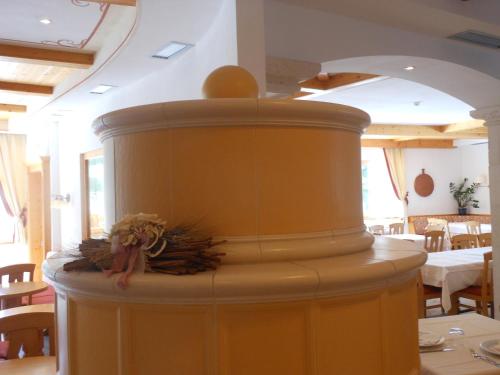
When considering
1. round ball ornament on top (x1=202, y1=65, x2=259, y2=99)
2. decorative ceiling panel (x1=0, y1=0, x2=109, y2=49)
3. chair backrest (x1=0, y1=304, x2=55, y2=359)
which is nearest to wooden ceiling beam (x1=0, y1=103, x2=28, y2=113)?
decorative ceiling panel (x1=0, y1=0, x2=109, y2=49)

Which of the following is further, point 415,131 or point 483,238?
point 415,131

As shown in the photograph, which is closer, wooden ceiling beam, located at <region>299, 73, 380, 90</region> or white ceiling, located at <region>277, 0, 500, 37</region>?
white ceiling, located at <region>277, 0, 500, 37</region>

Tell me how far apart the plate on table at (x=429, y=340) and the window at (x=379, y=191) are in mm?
8518

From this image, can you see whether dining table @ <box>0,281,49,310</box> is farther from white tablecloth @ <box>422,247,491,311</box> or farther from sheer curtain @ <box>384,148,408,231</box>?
sheer curtain @ <box>384,148,408,231</box>

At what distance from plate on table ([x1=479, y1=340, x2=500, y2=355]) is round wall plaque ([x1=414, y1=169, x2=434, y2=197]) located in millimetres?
8974

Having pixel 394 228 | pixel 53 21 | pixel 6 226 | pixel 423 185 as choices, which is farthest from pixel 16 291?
pixel 423 185

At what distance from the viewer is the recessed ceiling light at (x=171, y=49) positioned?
2852mm

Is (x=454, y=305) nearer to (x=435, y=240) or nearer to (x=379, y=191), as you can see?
(x=435, y=240)

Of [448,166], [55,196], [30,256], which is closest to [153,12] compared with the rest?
[55,196]

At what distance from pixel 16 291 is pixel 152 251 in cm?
367

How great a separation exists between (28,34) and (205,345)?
3116 millimetres

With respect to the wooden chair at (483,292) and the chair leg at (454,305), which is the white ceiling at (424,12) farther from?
the chair leg at (454,305)

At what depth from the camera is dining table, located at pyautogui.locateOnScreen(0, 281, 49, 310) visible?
162 inches

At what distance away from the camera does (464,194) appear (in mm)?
10500
